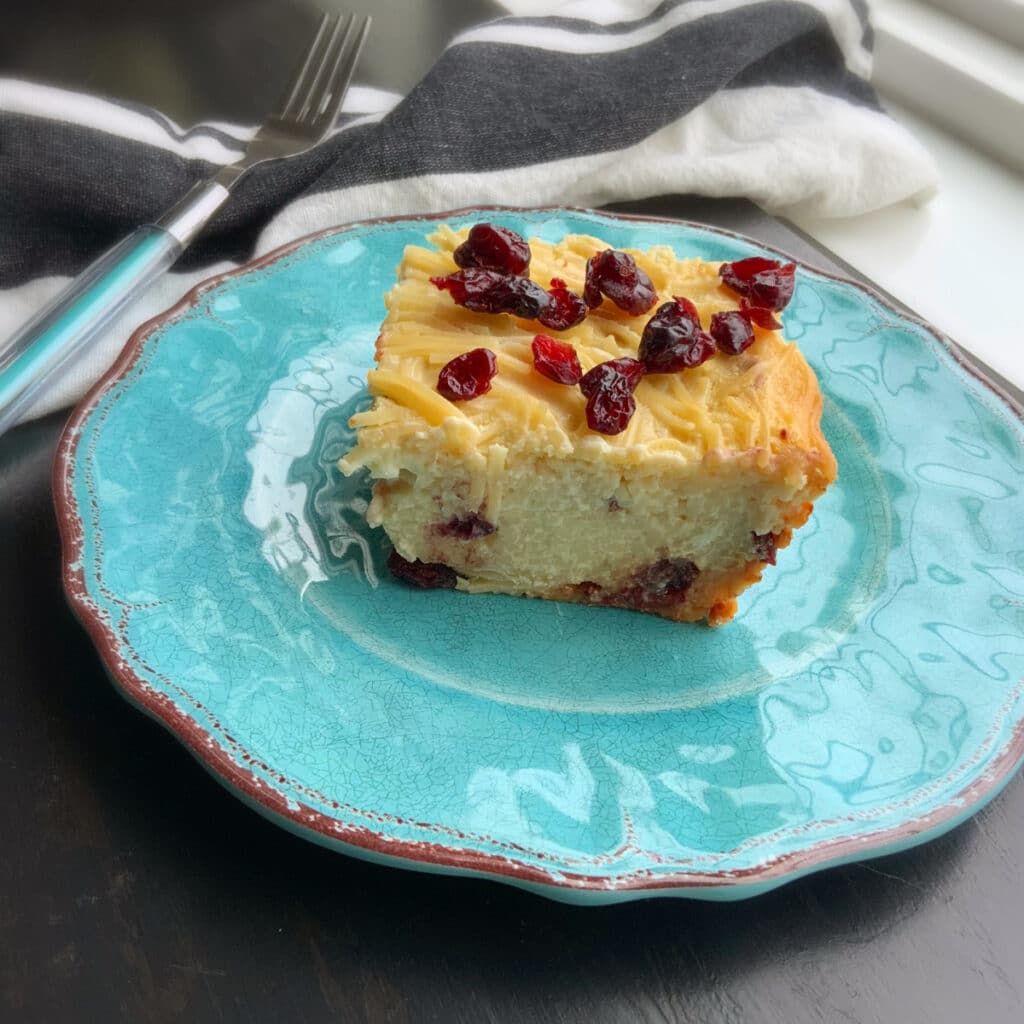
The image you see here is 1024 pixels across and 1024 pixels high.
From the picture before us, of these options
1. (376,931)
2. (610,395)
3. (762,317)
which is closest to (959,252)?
(762,317)

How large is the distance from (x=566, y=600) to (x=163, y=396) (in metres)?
1.20

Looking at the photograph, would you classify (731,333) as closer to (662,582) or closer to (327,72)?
(662,582)

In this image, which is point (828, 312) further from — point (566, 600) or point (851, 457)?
point (566, 600)

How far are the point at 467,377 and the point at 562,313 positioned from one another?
317 millimetres

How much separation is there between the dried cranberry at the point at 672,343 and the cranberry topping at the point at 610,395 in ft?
0.23

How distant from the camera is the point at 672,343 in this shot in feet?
7.87

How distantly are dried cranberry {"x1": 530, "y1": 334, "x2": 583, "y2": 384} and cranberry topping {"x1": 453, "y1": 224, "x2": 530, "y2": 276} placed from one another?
28cm

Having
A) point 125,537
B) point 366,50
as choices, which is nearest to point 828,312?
point 125,537

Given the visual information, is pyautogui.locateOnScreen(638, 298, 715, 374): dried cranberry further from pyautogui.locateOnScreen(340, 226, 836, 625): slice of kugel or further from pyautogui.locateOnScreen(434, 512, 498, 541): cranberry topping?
pyautogui.locateOnScreen(434, 512, 498, 541): cranberry topping

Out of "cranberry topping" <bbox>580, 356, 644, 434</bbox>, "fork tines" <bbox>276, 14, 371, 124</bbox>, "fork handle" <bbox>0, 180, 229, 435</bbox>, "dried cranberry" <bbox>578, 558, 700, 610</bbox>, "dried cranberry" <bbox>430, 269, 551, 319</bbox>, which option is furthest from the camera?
"fork tines" <bbox>276, 14, 371, 124</bbox>

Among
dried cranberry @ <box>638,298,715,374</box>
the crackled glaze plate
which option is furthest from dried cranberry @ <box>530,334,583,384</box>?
the crackled glaze plate

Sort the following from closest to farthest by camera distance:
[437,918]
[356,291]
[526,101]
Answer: [437,918]
[356,291]
[526,101]

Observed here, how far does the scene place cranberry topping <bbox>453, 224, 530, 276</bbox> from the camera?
8.52 ft

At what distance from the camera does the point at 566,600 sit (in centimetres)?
274
